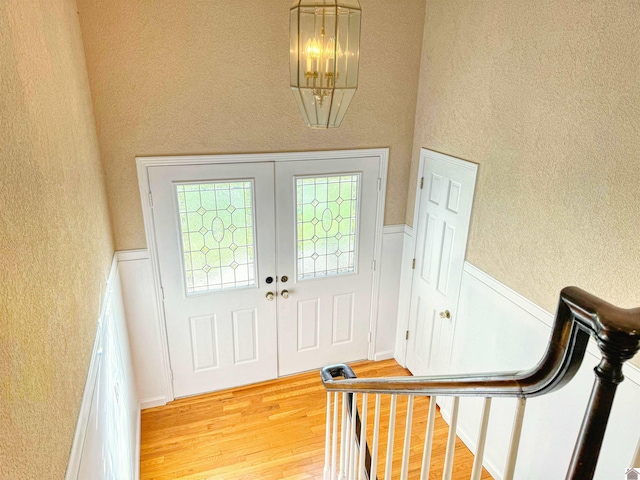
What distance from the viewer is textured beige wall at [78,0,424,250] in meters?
2.71

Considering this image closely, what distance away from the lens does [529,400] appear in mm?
2516

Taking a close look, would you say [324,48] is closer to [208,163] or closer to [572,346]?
[572,346]

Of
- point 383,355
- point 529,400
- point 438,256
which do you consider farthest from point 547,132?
point 383,355

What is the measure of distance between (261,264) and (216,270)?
0.35 m

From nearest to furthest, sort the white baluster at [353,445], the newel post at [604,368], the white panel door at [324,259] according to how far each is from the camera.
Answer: the newel post at [604,368], the white baluster at [353,445], the white panel door at [324,259]

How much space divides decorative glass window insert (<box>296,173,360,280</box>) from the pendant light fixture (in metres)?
1.61

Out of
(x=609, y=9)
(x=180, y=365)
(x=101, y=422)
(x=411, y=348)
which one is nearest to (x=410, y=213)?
(x=411, y=348)

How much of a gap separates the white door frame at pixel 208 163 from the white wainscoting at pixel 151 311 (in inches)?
0.8

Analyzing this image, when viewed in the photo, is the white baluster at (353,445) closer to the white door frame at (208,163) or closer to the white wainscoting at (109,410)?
the white wainscoting at (109,410)

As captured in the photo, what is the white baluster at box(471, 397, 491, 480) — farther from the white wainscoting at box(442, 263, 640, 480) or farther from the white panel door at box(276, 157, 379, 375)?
the white panel door at box(276, 157, 379, 375)

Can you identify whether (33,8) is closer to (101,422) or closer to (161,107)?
(161,107)

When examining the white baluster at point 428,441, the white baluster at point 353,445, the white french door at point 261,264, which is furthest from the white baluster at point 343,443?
the white french door at point 261,264

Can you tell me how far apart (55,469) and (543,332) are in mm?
2300

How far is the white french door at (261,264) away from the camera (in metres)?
3.20
